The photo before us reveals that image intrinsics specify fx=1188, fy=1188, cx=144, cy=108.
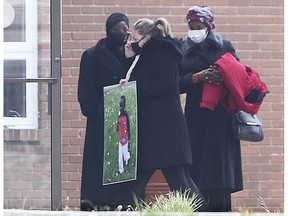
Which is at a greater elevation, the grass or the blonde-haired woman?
the blonde-haired woman

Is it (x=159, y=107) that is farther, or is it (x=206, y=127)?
(x=206, y=127)

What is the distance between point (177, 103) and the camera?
9203 millimetres

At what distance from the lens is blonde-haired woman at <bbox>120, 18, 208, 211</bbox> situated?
359 inches

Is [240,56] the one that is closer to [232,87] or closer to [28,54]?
[232,87]

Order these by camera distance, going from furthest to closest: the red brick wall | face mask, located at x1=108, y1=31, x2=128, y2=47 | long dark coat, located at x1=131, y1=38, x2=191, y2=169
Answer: the red brick wall
face mask, located at x1=108, y1=31, x2=128, y2=47
long dark coat, located at x1=131, y1=38, x2=191, y2=169

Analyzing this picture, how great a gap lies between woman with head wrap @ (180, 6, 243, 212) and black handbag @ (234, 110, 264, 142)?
7 cm

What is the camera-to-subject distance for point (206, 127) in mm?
9367

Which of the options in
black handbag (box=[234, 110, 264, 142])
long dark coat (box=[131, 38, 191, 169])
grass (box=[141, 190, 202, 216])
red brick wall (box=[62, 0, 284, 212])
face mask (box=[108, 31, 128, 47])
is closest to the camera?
grass (box=[141, 190, 202, 216])

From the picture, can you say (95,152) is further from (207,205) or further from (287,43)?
(287,43)

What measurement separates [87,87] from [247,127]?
1302 mm

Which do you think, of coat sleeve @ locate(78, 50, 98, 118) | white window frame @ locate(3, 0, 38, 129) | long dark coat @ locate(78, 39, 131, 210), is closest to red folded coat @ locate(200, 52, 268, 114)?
long dark coat @ locate(78, 39, 131, 210)

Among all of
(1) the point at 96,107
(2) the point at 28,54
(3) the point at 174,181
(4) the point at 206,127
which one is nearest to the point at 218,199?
(3) the point at 174,181

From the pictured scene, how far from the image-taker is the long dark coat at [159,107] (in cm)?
912

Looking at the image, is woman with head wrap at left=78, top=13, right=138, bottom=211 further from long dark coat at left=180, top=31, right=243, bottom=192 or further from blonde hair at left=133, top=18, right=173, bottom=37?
long dark coat at left=180, top=31, right=243, bottom=192
